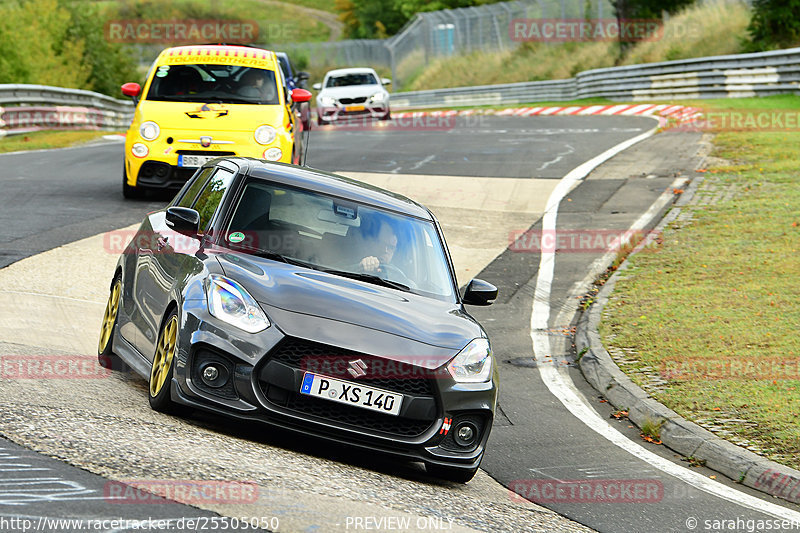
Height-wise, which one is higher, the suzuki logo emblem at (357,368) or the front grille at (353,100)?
the suzuki logo emblem at (357,368)

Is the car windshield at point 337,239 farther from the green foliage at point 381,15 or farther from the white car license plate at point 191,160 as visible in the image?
the green foliage at point 381,15

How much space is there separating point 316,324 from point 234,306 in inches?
19.1

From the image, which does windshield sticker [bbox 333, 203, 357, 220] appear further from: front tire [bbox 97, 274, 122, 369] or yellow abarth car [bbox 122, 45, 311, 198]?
yellow abarth car [bbox 122, 45, 311, 198]

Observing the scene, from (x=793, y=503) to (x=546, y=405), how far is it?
244 cm

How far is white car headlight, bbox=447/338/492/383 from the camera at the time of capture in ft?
21.1

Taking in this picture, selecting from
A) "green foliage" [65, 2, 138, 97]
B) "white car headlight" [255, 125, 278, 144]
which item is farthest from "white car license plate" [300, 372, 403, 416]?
"green foliage" [65, 2, 138, 97]

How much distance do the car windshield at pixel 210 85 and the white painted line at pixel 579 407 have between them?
451 centimetres

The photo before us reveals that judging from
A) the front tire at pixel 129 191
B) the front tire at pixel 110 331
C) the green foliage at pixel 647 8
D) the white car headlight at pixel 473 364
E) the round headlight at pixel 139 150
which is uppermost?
the green foliage at pixel 647 8

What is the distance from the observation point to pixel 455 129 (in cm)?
2998

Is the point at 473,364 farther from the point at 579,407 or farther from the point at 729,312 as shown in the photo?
the point at 729,312

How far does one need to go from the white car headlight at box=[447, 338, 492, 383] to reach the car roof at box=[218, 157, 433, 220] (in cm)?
143

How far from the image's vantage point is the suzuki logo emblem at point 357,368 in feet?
20.1

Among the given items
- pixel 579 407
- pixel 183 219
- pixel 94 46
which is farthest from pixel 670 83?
pixel 183 219

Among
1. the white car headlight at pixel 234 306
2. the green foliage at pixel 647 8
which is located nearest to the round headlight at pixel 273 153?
the white car headlight at pixel 234 306
